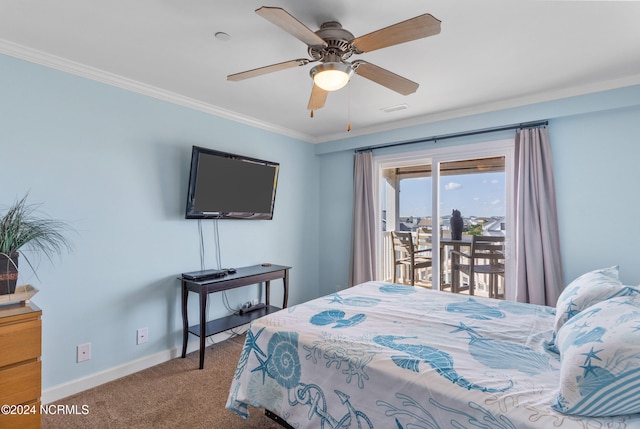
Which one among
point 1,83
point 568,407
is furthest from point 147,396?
point 568,407

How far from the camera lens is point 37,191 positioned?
224 cm

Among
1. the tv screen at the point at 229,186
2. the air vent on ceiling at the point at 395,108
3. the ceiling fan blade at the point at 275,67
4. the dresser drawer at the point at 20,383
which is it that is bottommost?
the dresser drawer at the point at 20,383

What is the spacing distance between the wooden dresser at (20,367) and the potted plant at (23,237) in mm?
220

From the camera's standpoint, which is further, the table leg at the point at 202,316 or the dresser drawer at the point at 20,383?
the table leg at the point at 202,316

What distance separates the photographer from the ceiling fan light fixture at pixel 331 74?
69.6 inches

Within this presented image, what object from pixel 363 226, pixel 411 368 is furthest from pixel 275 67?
pixel 363 226

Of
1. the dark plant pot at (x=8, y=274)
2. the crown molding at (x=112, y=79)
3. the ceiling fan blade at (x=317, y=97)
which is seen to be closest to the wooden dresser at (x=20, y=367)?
the dark plant pot at (x=8, y=274)

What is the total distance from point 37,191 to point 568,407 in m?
3.21

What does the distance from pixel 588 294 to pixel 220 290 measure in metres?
2.63

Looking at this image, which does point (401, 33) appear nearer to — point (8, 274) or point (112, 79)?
point (112, 79)

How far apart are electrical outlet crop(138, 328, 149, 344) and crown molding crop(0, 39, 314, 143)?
2120 mm

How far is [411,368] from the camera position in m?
1.34

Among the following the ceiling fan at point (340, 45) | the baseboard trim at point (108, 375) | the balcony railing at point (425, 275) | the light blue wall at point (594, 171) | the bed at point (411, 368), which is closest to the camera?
the bed at point (411, 368)

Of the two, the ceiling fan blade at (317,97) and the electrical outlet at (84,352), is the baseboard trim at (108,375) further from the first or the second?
the ceiling fan blade at (317,97)
